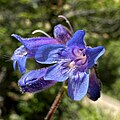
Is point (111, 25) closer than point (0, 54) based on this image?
No

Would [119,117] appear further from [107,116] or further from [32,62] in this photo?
[32,62]

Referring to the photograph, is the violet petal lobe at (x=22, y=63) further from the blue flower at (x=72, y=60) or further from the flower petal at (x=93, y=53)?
the flower petal at (x=93, y=53)

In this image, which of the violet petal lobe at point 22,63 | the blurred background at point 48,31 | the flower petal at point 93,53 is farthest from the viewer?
the blurred background at point 48,31

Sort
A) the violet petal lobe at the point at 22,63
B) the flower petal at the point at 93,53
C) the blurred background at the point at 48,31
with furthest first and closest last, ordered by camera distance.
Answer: the blurred background at the point at 48,31 → the violet petal lobe at the point at 22,63 → the flower petal at the point at 93,53

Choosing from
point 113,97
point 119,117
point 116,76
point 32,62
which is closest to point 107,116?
point 119,117

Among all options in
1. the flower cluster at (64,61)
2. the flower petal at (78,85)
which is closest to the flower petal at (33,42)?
the flower cluster at (64,61)

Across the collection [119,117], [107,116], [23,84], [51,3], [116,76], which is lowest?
[116,76]

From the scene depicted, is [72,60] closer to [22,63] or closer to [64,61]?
[64,61]

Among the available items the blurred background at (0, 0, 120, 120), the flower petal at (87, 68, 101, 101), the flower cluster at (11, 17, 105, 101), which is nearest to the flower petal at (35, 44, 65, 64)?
the flower cluster at (11, 17, 105, 101)
